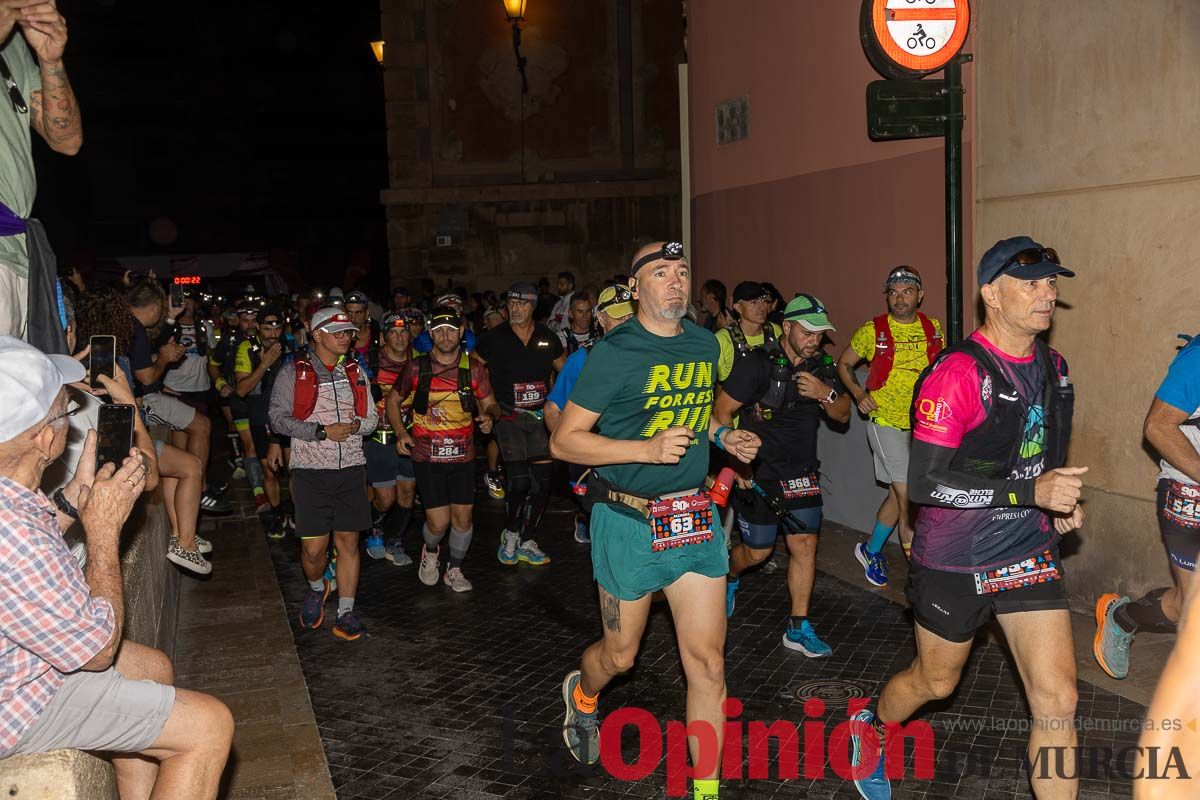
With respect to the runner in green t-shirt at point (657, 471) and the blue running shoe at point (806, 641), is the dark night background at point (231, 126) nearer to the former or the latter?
the blue running shoe at point (806, 641)

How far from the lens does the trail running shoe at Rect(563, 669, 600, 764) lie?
5.47 metres

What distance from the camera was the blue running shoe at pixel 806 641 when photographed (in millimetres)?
6859

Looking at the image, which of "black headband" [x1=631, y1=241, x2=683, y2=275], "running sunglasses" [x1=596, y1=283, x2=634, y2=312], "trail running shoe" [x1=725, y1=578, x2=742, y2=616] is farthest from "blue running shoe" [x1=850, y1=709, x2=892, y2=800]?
"running sunglasses" [x1=596, y1=283, x2=634, y2=312]

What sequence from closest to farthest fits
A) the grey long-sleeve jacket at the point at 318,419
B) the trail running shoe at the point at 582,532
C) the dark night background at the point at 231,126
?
the grey long-sleeve jacket at the point at 318,419
the trail running shoe at the point at 582,532
the dark night background at the point at 231,126

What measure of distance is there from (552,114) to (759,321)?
17975 mm

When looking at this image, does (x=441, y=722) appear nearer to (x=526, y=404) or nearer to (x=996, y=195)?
(x=526, y=404)

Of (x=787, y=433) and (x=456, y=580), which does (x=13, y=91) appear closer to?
(x=787, y=433)

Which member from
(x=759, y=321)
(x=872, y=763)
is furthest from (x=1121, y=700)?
(x=759, y=321)

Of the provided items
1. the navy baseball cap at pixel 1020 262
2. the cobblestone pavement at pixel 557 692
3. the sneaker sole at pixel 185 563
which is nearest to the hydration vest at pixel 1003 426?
the navy baseball cap at pixel 1020 262

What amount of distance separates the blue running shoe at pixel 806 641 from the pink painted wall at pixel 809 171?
10.2 ft

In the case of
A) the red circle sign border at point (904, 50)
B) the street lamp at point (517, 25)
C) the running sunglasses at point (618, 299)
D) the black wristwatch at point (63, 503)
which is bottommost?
the black wristwatch at point (63, 503)

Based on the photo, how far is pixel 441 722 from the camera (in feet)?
20.1

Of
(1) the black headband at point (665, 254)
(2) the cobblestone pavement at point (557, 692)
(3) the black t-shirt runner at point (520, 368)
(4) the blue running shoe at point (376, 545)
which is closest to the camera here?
(1) the black headband at point (665, 254)

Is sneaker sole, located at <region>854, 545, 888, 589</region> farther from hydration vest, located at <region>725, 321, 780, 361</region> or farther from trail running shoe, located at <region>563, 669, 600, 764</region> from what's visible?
trail running shoe, located at <region>563, 669, 600, 764</region>
